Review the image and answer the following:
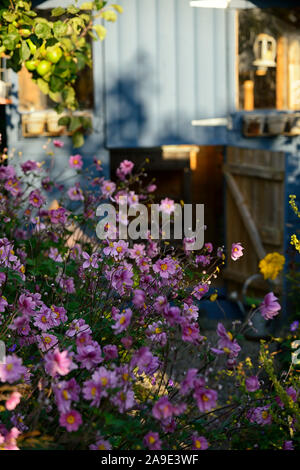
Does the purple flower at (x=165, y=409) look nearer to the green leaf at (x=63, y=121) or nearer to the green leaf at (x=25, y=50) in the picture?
the green leaf at (x=25, y=50)

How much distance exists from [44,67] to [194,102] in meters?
2.38

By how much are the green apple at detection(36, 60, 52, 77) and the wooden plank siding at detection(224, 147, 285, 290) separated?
8.33 feet

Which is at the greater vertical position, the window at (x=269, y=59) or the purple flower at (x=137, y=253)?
the window at (x=269, y=59)

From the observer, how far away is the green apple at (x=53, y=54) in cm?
517

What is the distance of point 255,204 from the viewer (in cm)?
750

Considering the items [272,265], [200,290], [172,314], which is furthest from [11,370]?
[272,265]

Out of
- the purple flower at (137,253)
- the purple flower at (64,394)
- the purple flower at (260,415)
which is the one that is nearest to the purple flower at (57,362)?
the purple flower at (64,394)

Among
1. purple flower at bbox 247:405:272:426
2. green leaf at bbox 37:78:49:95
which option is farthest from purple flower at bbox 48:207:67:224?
purple flower at bbox 247:405:272:426

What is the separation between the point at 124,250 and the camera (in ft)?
10.5

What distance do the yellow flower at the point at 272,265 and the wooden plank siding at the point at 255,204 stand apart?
339mm
